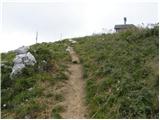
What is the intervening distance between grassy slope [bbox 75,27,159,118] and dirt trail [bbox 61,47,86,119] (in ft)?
0.96

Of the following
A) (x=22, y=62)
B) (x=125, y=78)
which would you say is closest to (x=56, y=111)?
(x=125, y=78)

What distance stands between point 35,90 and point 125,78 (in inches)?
136

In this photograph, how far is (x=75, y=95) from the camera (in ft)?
45.5

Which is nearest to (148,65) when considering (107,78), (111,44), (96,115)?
(107,78)

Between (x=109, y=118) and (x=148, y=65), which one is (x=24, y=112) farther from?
(x=148, y=65)

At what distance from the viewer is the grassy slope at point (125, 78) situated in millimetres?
11172

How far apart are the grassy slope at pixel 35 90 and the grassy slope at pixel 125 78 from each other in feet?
4.16

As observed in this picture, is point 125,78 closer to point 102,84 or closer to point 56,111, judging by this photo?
point 102,84

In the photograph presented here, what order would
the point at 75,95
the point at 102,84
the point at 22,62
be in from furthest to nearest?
1. the point at 22,62
2. the point at 75,95
3. the point at 102,84

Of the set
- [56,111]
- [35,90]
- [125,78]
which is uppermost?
[125,78]

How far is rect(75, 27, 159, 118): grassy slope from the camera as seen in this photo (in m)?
11.2

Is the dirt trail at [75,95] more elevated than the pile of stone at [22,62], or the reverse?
the pile of stone at [22,62]

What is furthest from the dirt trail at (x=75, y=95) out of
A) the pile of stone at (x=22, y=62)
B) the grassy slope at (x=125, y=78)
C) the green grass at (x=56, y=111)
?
the pile of stone at (x=22, y=62)

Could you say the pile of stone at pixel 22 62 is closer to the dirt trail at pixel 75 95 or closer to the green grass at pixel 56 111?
the dirt trail at pixel 75 95
